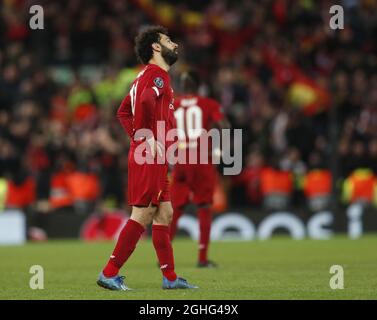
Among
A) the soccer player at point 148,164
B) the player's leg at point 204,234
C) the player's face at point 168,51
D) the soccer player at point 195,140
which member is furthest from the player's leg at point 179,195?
the player's face at point 168,51

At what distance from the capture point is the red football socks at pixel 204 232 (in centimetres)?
1220

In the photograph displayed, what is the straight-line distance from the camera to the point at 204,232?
12289 millimetres

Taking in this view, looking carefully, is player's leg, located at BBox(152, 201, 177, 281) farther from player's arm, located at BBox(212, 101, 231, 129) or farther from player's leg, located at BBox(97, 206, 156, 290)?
player's arm, located at BBox(212, 101, 231, 129)

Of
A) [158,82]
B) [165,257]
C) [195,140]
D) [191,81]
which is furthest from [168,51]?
[195,140]

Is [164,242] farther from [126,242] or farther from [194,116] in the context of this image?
[194,116]

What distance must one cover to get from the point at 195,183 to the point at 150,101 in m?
3.65

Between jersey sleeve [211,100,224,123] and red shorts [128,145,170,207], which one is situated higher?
jersey sleeve [211,100,224,123]

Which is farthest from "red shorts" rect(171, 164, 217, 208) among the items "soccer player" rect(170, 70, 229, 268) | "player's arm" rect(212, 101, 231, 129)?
"player's arm" rect(212, 101, 231, 129)

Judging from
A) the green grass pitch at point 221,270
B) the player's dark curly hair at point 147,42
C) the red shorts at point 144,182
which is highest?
the player's dark curly hair at point 147,42

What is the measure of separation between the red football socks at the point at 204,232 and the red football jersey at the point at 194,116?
26.1 inches

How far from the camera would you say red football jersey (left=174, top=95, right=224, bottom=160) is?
40.7 feet

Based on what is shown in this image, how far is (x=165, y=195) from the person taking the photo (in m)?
9.26

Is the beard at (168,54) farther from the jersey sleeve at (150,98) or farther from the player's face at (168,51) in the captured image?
the jersey sleeve at (150,98)
